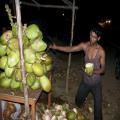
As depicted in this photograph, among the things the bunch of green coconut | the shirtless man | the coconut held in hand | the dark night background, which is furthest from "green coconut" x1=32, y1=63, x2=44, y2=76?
the dark night background

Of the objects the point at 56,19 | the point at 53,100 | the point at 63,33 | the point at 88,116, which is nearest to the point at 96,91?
the point at 88,116

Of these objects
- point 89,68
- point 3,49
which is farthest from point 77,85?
point 3,49

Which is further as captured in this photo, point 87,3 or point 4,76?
point 87,3

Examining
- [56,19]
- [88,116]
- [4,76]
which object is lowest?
[88,116]

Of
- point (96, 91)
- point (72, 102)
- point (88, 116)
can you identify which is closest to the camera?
point (96, 91)

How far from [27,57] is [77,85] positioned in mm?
4165

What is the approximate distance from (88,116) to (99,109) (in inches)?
28.5

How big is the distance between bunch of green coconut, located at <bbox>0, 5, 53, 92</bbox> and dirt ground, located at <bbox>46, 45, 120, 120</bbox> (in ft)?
8.77

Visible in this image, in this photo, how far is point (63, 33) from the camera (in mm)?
12578

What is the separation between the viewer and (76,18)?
591 inches

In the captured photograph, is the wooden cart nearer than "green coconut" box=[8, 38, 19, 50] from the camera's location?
No

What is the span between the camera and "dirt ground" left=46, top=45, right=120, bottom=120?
231 inches

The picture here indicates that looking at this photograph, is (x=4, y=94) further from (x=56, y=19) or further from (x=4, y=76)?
(x=56, y=19)

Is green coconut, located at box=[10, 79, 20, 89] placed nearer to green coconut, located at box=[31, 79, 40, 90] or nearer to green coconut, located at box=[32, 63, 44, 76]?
green coconut, located at box=[31, 79, 40, 90]
